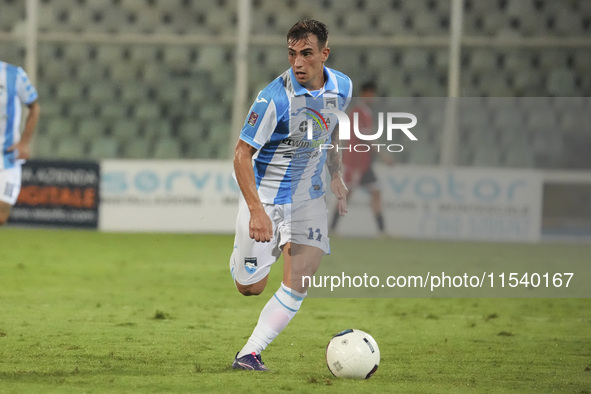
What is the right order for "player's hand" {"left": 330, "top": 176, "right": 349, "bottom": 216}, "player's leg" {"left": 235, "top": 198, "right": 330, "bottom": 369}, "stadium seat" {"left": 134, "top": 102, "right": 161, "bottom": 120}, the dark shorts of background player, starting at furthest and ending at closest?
1. "stadium seat" {"left": 134, "top": 102, "right": 161, "bottom": 120}
2. the dark shorts of background player
3. "player's hand" {"left": 330, "top": 176, "right": 349, "bottom": 216}
4. "player's leg" {"left": 235, "top": 198, "right": 330, "bottom": 369}

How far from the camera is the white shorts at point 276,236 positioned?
17.8ft

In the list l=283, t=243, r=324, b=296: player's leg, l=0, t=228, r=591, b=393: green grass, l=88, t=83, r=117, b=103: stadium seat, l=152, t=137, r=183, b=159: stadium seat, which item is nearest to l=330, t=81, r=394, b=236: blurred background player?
l=0, t=228, r=591, b=393: green grass

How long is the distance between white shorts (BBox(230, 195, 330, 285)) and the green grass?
0.54m

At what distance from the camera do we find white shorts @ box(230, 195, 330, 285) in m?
5.42

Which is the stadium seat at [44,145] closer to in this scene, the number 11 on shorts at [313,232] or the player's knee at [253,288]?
the player's knee at [253,288]

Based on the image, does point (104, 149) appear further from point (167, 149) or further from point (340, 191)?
point (340, 191)

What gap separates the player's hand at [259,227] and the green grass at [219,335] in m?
0.71

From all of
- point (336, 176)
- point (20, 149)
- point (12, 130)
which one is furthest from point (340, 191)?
point (12, 130)

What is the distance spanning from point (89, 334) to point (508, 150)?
32.1ft

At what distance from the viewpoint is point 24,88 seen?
358 inches

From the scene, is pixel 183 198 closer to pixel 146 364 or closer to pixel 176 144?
pixel 176 144

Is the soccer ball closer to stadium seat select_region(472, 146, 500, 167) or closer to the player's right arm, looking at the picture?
the player's right arm

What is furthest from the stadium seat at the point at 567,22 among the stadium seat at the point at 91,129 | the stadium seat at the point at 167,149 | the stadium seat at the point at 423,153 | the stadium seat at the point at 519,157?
the stadium seat at the point at 91,129

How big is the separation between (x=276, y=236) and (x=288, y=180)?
32 cm
